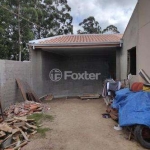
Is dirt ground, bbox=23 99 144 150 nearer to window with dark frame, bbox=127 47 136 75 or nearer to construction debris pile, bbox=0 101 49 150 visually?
construction debris pile, bbox=0 101 49 150

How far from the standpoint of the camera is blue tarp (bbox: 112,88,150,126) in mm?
4695

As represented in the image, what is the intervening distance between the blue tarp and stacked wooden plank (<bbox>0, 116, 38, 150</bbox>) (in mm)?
2340

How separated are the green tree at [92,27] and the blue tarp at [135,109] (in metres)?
26.1

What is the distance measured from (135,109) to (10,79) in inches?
200

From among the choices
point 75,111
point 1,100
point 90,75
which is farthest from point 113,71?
point 1,100

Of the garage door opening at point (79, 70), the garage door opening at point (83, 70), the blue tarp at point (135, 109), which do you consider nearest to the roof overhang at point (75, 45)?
the garage door opening at point (79, 70)

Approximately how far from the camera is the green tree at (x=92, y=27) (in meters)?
30.8

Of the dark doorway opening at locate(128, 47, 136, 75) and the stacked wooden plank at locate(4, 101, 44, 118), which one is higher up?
the dark doorway opening at locate(128, 47, 136, 75)

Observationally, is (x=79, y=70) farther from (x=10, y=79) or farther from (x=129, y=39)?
(x=10, y=79)

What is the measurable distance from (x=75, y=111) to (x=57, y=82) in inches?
189

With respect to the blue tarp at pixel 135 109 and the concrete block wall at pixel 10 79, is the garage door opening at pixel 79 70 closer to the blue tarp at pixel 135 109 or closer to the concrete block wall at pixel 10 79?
the concrete block wall at pixel 10 79

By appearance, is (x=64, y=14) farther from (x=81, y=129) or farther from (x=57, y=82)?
(x=81, y=129)

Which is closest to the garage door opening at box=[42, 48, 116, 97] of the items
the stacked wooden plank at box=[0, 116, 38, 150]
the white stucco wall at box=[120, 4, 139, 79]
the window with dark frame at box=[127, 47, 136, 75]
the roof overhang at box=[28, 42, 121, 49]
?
the roof overhang at box=[28, 42, 121, 49]

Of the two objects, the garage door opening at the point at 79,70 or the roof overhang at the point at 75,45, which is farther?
the garage door opening at the point at 79,70
